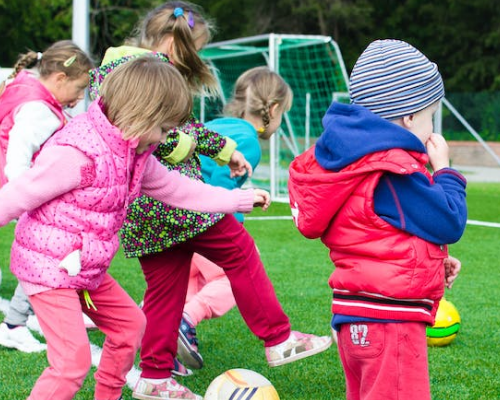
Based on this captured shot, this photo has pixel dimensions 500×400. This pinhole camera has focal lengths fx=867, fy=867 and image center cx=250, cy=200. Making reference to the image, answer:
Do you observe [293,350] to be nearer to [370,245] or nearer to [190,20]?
[370,245]

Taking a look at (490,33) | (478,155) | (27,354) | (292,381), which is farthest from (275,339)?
(490,33)

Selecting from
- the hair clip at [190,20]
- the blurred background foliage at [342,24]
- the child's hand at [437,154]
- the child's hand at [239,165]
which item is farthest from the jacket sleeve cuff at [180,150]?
the blurred background foliage at [342,24]

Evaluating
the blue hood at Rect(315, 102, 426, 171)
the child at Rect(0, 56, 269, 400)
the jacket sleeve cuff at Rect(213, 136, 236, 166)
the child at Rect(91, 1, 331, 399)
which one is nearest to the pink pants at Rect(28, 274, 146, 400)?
the child at Rect(0, 56, 269, 400)

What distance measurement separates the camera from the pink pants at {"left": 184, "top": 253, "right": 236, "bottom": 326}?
4818 millimetres

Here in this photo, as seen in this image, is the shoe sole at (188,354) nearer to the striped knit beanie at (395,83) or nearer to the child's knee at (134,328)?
the child's knee at (134,328)

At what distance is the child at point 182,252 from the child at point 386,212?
1211 mm

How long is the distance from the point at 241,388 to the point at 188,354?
35.0 inches

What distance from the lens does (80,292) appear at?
11.2 ft

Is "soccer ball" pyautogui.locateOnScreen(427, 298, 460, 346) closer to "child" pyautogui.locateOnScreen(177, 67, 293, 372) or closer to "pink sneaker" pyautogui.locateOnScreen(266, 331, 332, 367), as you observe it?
"pink sneaker" pyautogui.locateOnScreen(266, 331, 332, 367)

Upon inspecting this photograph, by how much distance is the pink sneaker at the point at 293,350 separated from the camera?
4.20 m

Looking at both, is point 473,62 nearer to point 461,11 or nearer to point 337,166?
point 461,11

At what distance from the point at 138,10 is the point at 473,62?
47.2ft

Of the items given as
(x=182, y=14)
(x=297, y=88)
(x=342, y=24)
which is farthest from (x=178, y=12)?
(x=342, y=24)

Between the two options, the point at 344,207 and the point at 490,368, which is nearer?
the point at 344,207
